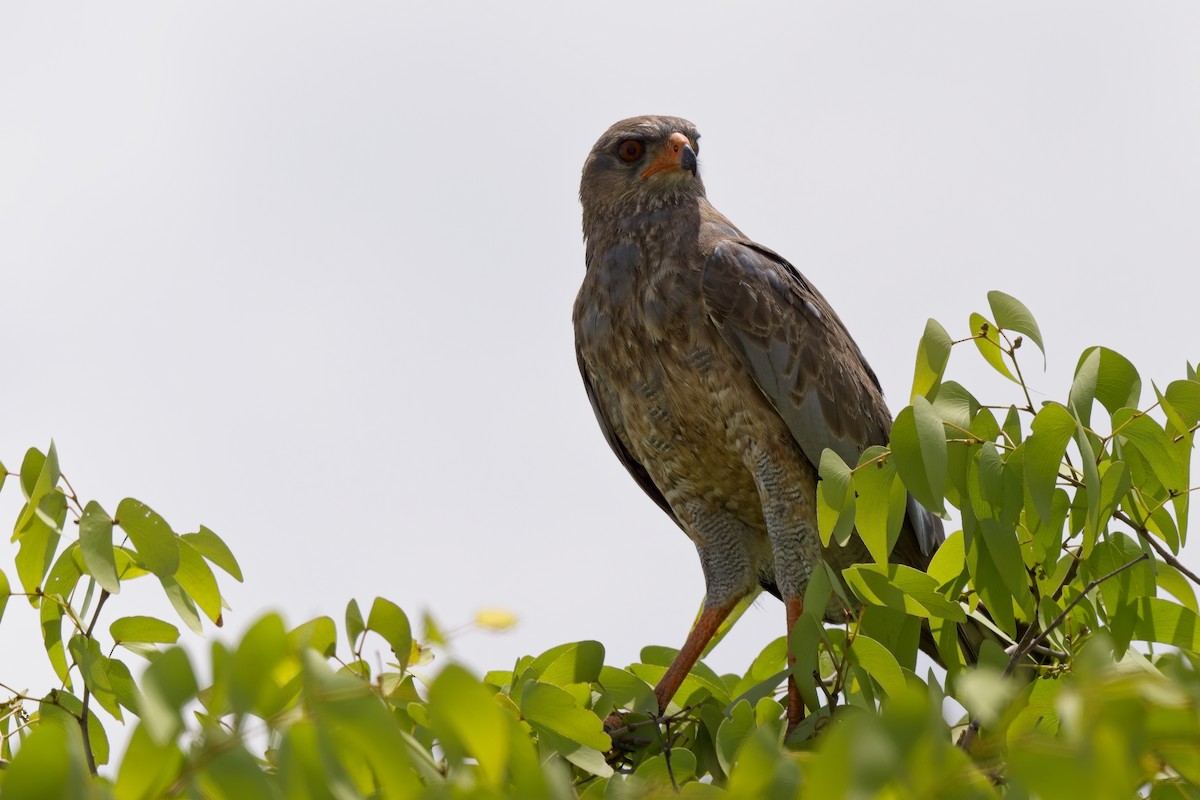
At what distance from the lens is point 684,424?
16.6 feet

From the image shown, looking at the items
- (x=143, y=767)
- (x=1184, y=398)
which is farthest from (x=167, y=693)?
(x=1184, y=398)

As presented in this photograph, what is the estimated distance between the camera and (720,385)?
4.95 meters

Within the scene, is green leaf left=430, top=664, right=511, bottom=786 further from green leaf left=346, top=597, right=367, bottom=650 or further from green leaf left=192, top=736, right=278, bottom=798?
green leaf left=346, top=597, right=367, bottom=650

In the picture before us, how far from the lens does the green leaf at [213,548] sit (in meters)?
2.80

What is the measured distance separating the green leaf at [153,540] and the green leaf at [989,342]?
5.86 ft

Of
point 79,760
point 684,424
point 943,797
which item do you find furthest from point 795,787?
point 684,424

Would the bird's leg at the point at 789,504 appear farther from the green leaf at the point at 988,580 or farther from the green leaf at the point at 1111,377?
the green leaf at the point at 1111,377

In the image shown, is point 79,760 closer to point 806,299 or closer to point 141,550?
point 141,550

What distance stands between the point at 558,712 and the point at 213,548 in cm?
79

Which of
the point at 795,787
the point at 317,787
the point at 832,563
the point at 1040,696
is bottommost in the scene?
the point at 832,563

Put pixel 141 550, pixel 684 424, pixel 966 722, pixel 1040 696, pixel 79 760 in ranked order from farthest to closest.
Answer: pixel 684 424 < pixel 966 722 < pixel 1040 696 < pixel 141 550 < pixel 79 760

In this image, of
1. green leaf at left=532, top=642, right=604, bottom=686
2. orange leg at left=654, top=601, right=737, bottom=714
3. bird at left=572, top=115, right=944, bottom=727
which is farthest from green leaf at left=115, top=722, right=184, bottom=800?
bird at left=572, top=115, right=944, bottom=727

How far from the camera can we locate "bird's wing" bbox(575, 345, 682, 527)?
17.9 feet

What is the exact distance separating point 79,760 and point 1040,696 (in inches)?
85.3
